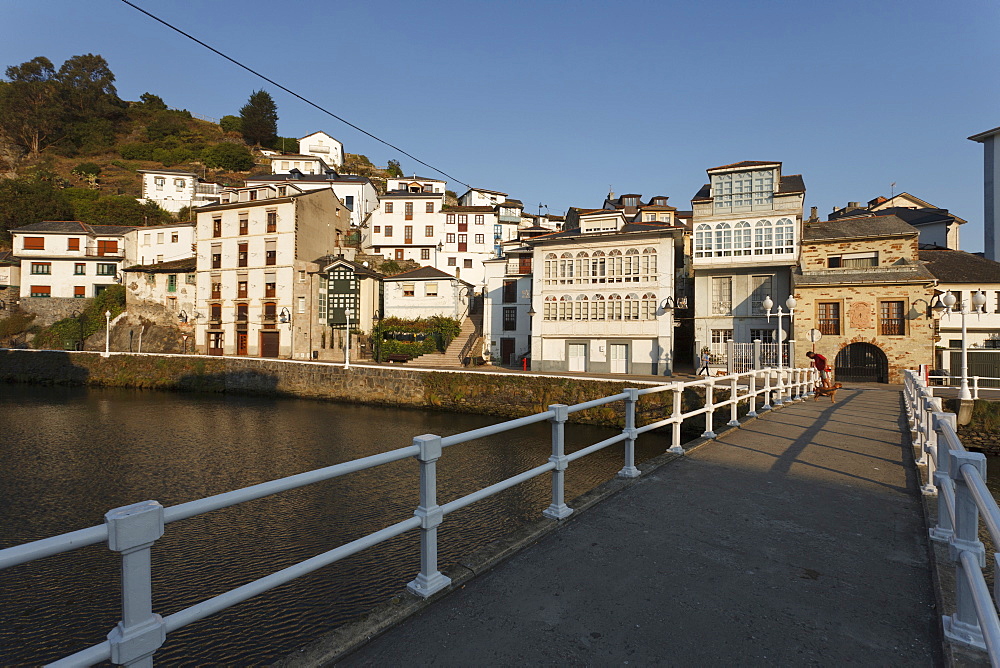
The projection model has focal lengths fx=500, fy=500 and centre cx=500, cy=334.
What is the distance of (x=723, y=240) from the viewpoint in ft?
105

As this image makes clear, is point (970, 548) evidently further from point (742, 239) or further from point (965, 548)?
point (742, 239)

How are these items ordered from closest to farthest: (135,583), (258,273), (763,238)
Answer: (135,583) → (763,238) → (258,273)

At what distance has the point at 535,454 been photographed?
1716 centimetres

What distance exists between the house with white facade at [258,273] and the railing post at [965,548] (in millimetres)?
43009

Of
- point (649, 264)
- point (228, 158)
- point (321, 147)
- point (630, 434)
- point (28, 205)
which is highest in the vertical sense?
point (321, 147)

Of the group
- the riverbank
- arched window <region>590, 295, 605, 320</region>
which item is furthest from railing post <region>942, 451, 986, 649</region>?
arched window <region>590, 295, 605, 320</region>

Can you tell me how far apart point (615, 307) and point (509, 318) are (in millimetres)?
8952

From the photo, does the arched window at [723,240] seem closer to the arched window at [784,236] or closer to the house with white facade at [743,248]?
the house with white facade at [743,248]

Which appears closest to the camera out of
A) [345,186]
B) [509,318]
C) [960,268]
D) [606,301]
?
[606,301]

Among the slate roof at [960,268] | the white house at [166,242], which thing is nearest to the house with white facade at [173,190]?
the white house at [166,242]

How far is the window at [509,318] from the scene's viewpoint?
3794 centimetres

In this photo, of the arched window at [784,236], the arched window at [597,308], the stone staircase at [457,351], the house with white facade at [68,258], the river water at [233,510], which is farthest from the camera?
the house with white facade at [68,258]

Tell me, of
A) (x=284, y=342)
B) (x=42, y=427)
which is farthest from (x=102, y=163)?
(x=42, y=427)

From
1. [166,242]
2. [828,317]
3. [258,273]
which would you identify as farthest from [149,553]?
[166,242]
